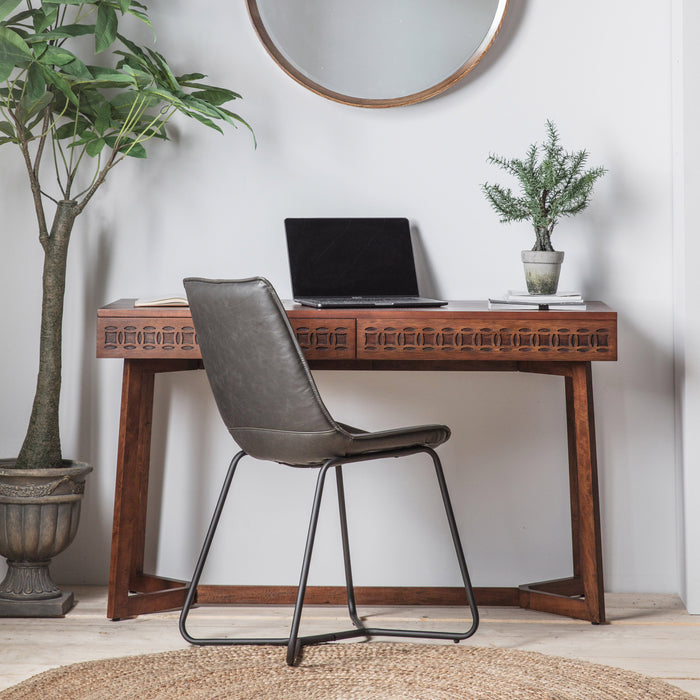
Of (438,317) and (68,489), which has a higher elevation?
(438,317)

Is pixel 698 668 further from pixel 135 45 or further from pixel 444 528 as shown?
pixel 135 45

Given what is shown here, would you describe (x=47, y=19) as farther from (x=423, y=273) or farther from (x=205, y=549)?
(x=205, y=549)

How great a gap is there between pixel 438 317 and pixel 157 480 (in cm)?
108

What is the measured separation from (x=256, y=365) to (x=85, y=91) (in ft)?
3.42

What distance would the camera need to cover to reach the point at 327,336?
2.26 meters

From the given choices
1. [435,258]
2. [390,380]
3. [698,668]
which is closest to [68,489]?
[390,380]

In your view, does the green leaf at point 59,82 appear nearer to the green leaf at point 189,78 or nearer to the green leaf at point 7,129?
the green leaf at point 7,129

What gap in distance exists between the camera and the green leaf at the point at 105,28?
236 centimetres

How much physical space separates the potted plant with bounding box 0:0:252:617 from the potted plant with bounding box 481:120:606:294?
830 mm

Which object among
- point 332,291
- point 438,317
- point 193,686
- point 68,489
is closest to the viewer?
point 193,686

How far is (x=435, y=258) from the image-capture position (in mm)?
2729

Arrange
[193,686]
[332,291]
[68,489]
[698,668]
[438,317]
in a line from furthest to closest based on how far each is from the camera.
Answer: [332,291] → [68,489] → [438,317] → [698,668] → [193,686]

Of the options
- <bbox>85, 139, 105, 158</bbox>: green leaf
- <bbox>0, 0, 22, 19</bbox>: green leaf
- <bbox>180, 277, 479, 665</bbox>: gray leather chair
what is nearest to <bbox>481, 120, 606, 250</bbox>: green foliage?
<bbox>180, 277, 479, 665</bbox>: gray leather chair

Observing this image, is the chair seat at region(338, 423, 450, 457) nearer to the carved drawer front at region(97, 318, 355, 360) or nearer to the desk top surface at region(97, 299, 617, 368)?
the desk top surface at region(97, 299, 617, 368)
